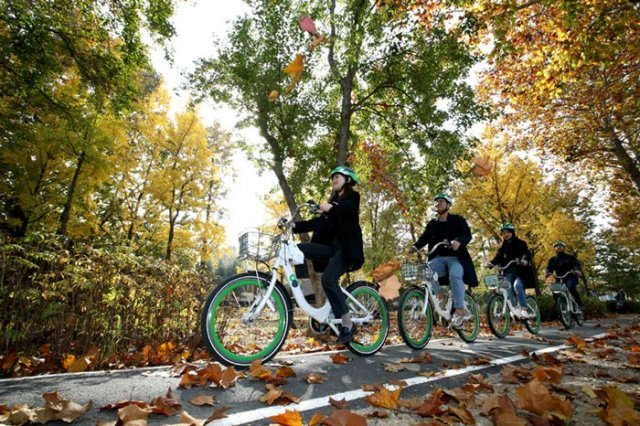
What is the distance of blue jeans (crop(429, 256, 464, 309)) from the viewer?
6.00 m

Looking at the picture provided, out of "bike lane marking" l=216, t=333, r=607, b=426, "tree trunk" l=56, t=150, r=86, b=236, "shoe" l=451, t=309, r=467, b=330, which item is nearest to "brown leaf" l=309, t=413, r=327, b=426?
"bike lane marking" l=216, t=333, r=607, b=426

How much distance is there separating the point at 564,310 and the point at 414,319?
714 cm

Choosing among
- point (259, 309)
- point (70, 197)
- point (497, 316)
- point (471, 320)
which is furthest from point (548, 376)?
point (70, 197)

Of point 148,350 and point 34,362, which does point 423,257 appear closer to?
point 148,350

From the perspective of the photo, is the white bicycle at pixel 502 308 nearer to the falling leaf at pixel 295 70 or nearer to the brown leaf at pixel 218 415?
the brown leaf at pixel 218 415

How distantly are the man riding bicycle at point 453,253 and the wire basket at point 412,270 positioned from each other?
341 millimetres

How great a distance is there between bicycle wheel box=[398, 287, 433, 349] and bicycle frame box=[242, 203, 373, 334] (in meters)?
0.88

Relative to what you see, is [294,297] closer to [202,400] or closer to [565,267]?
[202,400]

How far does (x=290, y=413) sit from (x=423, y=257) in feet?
15.9

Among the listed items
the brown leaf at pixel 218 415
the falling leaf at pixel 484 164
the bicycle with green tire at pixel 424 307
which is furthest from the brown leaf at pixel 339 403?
the falling leaf at pixel 484 164

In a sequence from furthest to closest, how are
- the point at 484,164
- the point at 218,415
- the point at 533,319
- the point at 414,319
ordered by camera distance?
the point at 484,164 → the point at 533,319 → the point at 414,319 → the point at 218,415

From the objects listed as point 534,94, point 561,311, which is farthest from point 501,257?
point 534,94

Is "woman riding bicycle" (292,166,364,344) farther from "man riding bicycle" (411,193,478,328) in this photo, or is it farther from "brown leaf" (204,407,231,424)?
"brown leaf" (204,407,231,424)

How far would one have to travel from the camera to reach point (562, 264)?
36.3ft
